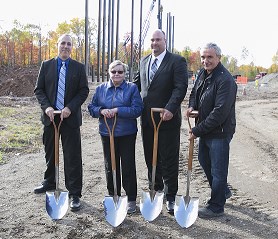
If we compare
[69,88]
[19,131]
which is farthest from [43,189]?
[19,131]

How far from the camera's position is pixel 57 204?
15.1ft

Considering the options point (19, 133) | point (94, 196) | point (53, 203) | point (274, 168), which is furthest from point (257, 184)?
point (19, 133)

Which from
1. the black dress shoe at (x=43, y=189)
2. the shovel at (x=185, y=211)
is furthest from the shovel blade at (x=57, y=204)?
the shovel at (x=185, y=211)

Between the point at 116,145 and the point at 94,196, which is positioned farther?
the point at 94,196

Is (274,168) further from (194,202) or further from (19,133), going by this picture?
(19,133)

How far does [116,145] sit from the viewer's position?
4.72 metres

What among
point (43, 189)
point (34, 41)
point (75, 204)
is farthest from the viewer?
point (34, 41)

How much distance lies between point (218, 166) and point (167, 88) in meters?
1.14

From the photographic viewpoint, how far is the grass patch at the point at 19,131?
8.59 m

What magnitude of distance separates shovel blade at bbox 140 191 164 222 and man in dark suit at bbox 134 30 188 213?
0.30 metres

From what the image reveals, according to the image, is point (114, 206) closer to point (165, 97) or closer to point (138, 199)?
point (138, 199)

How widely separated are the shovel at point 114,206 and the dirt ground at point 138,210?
0.11 metres

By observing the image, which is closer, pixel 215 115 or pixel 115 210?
pixel 215 115

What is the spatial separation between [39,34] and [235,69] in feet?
214
